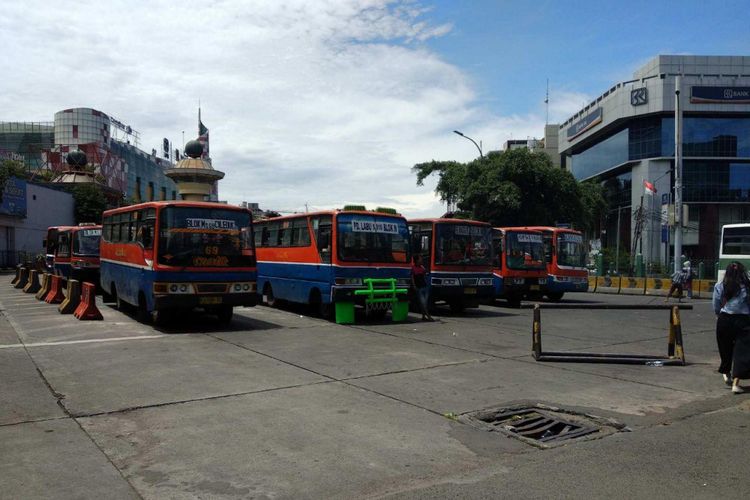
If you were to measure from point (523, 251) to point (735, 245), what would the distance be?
10015mm

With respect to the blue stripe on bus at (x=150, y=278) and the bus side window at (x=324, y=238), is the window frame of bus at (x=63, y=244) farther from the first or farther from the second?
the bus side window at (x=324, y=238)

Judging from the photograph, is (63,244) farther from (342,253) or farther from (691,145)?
(691,145)

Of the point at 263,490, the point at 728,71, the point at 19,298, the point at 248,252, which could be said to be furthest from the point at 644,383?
the point at 728,71

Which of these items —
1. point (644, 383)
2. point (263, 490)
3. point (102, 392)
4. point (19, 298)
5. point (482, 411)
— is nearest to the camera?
point (263, 490)

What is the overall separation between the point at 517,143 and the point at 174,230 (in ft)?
325

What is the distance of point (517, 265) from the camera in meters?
20.7

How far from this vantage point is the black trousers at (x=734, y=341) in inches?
313

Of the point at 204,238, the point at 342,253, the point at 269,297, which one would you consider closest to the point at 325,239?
the point at 342,253

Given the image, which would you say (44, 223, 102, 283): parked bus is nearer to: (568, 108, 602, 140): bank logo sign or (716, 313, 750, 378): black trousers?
(716, 313, 750, 378): black trousers

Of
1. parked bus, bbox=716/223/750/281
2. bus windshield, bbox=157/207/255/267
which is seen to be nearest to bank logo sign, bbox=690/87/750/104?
parked bus, bbox=716/223/750/281

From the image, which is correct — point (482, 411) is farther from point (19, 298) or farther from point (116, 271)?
point (19, 298)

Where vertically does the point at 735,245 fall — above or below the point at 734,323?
above

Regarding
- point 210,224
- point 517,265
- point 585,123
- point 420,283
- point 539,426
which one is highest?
point 585,123

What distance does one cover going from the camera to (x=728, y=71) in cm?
5866
